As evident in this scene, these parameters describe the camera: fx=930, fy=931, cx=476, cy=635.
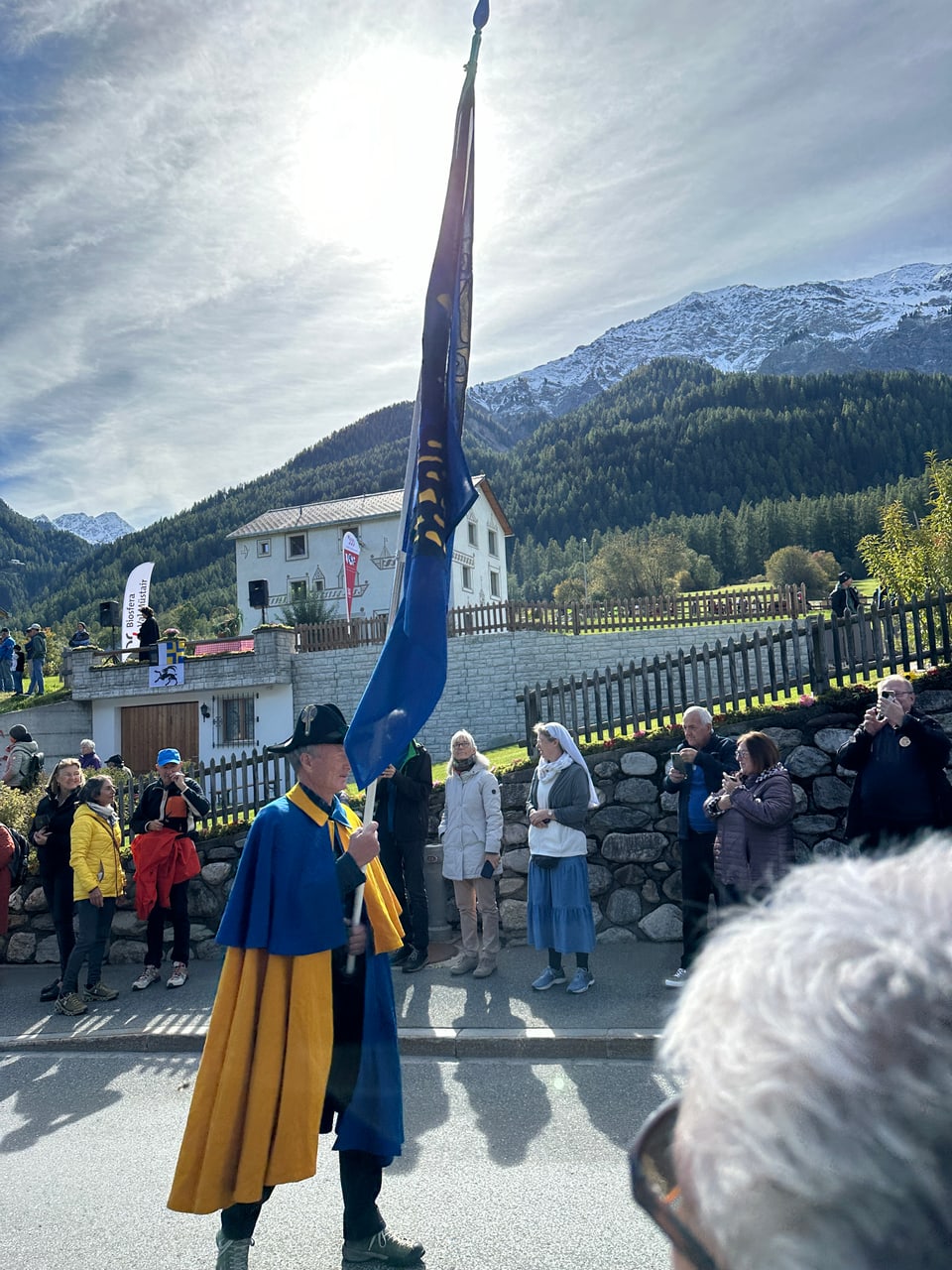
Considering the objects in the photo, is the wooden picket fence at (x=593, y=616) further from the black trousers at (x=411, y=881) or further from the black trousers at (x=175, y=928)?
the black trousers at (x=175, y=928)

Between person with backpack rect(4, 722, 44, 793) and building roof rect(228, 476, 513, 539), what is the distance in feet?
105

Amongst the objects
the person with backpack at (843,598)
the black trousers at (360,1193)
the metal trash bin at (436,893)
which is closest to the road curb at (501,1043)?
the metal trash bin at (436,893)

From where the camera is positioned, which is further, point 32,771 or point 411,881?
point 32,771

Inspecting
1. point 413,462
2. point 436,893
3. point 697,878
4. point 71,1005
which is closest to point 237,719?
point 436,893

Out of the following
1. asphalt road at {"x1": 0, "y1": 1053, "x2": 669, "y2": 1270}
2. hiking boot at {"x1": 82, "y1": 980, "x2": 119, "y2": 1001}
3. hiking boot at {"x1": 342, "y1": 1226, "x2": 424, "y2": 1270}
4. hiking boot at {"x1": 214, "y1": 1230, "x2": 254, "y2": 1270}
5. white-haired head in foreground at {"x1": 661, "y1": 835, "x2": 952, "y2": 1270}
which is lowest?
hiking boot at {"x1": 82, "y1": 980, "x2": 119, "y2": 1001}

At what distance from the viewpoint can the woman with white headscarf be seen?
7.52 metres

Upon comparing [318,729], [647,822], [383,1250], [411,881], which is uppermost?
[318,729]

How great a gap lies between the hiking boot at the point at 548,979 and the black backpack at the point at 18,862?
5.68m

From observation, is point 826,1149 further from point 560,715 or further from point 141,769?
point 141,769

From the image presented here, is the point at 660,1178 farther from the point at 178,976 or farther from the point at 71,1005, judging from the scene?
the point at 178,976

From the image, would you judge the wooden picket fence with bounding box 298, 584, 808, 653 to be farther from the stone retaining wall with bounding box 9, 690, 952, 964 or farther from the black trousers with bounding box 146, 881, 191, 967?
the black trousers with bounding box 146, 881, 191, 967

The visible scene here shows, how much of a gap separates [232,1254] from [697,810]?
480 cm

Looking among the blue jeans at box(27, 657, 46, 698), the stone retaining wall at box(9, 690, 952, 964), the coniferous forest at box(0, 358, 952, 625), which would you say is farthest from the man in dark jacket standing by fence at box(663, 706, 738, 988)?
the coniferous forest at box(0, 358, 952, 625)

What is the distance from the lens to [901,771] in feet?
21.1
